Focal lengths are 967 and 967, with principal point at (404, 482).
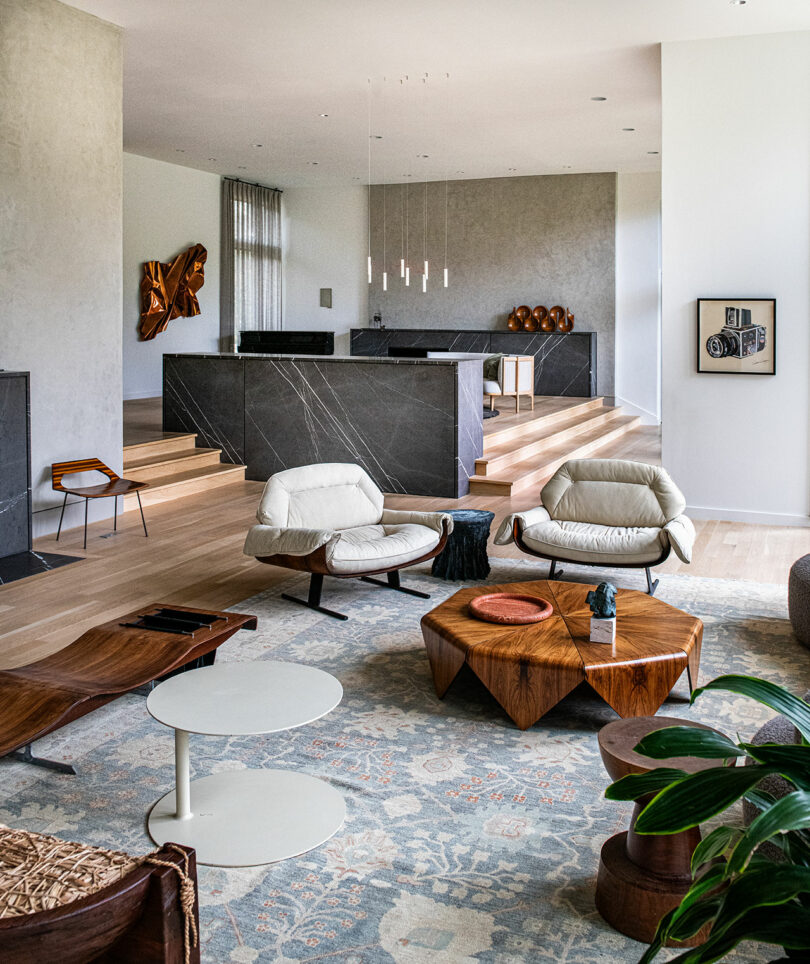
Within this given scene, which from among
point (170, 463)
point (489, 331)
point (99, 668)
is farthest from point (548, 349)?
point (99, 668)

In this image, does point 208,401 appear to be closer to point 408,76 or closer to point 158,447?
point 158,447

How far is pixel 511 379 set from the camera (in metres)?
12.0

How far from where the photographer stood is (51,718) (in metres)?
2.91

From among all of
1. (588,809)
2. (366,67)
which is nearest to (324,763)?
(588,809)

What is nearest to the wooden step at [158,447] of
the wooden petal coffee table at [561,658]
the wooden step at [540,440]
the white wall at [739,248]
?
the wooden step at [540,440]

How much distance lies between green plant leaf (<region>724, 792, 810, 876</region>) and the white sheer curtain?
14.2 metres

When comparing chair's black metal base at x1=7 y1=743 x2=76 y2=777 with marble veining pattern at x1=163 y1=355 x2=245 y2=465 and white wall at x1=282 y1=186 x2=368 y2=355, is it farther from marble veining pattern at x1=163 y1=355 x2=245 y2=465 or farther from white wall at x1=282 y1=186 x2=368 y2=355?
white wall at x1=282 y1=186 x2=368 y2=355

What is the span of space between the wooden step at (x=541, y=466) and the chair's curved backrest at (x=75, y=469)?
3023 mm

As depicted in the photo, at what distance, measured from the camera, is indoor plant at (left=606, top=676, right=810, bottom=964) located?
3.36 feet

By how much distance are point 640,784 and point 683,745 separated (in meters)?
0.08

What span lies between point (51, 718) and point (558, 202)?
12.9 metres

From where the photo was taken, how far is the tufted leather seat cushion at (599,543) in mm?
5102

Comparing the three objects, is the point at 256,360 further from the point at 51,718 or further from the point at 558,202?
the point at 558,202

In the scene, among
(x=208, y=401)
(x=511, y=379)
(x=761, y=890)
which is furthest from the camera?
(x=511, y=379)
